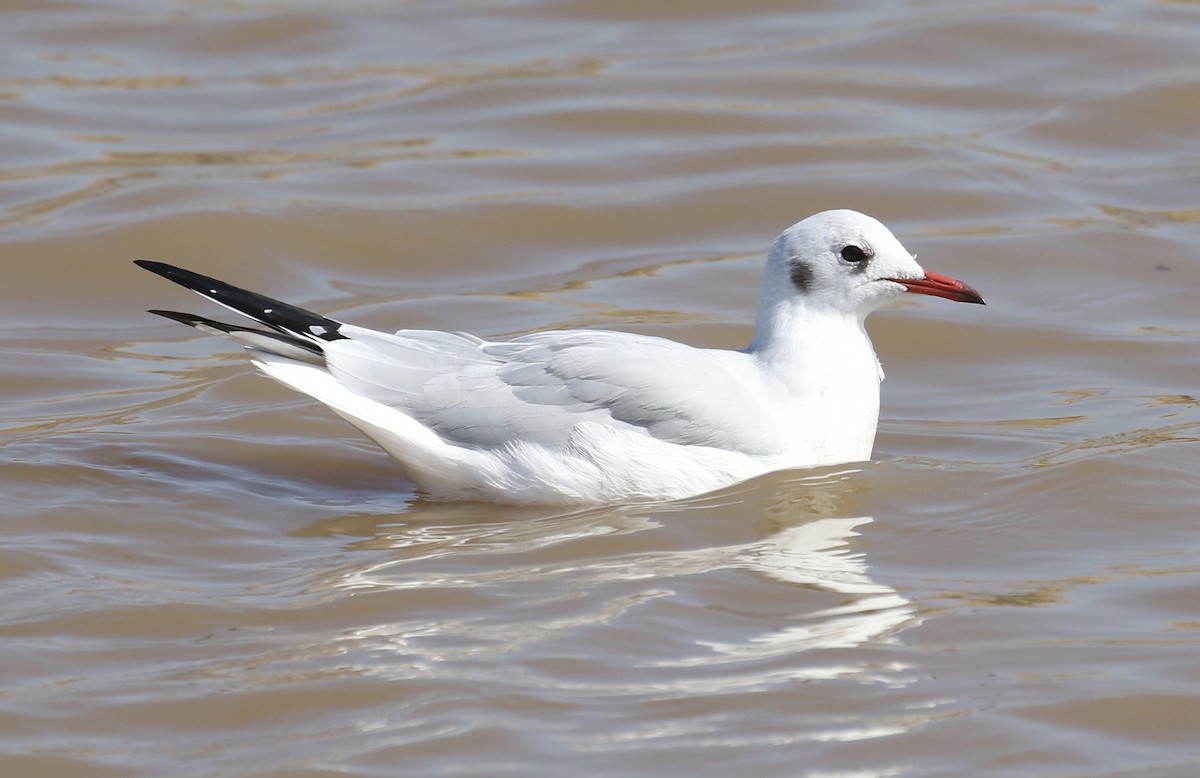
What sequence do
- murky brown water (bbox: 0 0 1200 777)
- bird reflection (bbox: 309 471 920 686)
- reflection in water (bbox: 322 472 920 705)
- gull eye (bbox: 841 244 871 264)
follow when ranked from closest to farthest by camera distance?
murky brown water (bbox: 0 0 1200 777)
reflection in water (bbox: 322 472 920 705)
bird reflection (bbox: 309 471 920 686)
gull eye (bbox: 841 244 871 264)

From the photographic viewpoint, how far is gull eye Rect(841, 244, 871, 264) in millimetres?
6637

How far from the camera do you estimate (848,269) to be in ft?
21.8

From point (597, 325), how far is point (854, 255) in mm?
2111

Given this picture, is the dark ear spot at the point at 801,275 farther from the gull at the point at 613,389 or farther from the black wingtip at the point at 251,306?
the black wingtip at the point at 251,306

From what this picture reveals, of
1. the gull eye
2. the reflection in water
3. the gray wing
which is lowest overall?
the reflection in water

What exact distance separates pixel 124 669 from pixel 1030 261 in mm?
5738

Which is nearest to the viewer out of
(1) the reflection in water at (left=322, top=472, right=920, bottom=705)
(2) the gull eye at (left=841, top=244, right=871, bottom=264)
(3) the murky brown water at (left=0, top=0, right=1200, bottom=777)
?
(3) the murky brown water at (left=0, top=0, right=1200, bottom=777)

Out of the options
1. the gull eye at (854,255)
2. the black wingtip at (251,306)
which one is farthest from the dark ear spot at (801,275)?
the black wingtip at (251,306)

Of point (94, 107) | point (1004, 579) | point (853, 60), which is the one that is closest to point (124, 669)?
point (1004, 579)

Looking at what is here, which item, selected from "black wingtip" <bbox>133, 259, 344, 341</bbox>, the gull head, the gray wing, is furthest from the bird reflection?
"black wingtip" <bbox>133, 259, 344, 341</bbox>

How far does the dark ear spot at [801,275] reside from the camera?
668cm

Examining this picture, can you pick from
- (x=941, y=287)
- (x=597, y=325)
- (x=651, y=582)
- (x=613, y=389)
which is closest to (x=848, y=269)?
(x=941, y=287)

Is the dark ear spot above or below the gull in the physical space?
above

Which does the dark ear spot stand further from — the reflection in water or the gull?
the reflection in water
